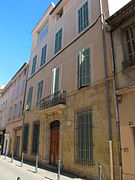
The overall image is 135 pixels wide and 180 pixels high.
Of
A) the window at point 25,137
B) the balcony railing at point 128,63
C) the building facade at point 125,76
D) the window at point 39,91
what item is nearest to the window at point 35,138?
the window at point 25,137

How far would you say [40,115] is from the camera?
1198cm

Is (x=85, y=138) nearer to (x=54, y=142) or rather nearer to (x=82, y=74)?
(x=82, y=74)

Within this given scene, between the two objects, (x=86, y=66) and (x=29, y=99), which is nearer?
(x=86, y=66)

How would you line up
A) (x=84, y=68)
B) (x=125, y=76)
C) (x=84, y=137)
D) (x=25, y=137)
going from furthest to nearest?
1. (x=25, y=137)
2. (x=84, y=68)
3. (x=84, y=137)
4. (x=125, y=76)

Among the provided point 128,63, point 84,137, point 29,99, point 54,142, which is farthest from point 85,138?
point 29,99

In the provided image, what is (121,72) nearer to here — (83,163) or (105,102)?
(105,102)

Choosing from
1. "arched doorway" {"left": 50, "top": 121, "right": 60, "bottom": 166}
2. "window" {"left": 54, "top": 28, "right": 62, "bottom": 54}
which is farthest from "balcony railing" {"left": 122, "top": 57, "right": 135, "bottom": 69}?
"window" {"left": 54, "top": 28, "right": 62, "bottom": 54}

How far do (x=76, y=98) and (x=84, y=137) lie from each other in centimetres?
214

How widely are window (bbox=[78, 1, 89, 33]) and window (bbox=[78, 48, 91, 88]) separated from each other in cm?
185

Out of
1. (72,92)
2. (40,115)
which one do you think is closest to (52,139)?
(40,115)

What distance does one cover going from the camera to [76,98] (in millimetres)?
8414

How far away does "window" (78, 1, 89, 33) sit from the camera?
30.5ft

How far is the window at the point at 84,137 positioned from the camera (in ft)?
22.5

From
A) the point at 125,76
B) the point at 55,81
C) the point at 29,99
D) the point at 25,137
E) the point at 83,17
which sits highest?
the point at 83,17
